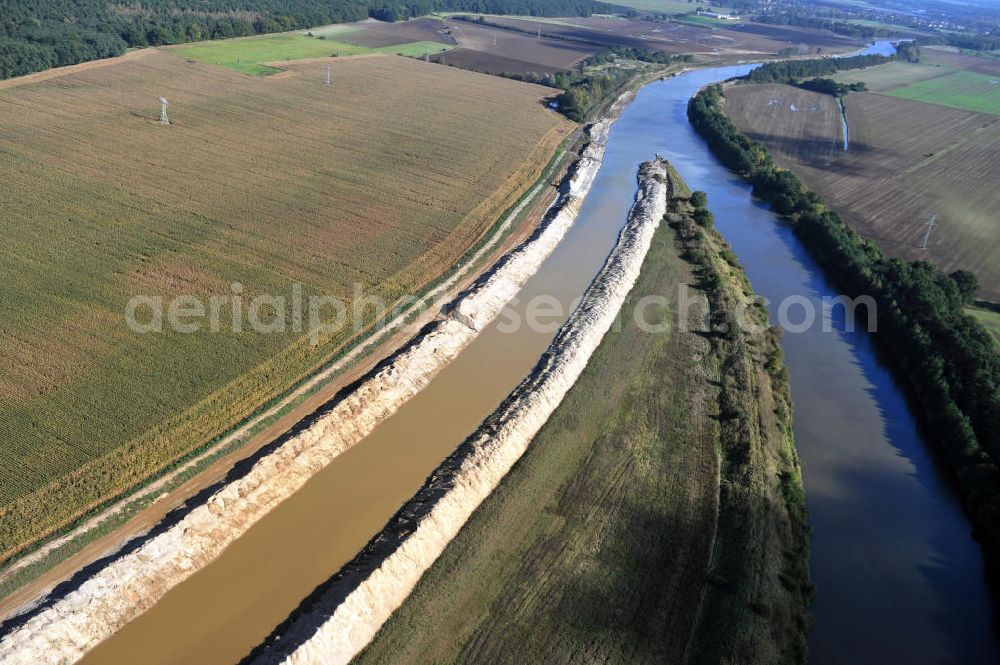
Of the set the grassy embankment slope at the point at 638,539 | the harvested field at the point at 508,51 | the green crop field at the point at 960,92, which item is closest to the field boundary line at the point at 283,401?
the grassy embankment slope at the point at 638,539

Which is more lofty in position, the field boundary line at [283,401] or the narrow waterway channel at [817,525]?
the field boundary line at [283,401]

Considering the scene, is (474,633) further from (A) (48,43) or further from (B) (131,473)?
(A) (48,43)

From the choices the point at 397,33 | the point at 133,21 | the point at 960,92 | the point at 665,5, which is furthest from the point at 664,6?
the point at 133,21

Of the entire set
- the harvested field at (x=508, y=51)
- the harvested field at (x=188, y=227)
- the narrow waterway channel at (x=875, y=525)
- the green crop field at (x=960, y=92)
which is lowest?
the narrow waterway channel at (x=875, y=525)

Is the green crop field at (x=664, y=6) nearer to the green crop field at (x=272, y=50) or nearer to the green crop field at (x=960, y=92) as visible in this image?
the green crop field at (x=960, y=92)

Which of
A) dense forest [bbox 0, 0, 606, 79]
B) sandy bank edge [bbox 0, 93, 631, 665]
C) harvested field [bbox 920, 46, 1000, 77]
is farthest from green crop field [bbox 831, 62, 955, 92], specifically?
sandy bank edge [bbox 0, 93, 631, 665]

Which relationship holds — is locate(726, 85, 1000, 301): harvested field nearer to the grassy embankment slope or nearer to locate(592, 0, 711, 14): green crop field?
the grassy embankment slope

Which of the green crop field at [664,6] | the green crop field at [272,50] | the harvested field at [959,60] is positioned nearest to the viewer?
the green crop field at [272,50]

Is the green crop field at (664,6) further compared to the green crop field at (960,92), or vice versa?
the green crop field at (664,6)
